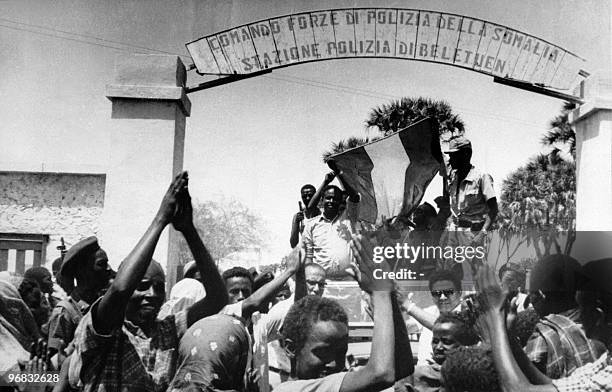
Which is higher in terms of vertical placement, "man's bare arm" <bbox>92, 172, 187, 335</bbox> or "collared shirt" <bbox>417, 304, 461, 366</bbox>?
"man's bare arm" <bbox>92, 172, 187, 335</bbox>

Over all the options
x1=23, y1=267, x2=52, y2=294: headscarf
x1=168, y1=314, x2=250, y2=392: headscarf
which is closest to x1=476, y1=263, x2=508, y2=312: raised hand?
x1=168, y1=314, x2=250, y2=392: headscarf

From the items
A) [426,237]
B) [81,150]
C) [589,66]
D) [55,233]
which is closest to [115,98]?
[81,150]

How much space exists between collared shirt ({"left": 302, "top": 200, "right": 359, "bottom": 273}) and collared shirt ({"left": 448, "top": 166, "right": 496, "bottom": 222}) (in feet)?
1.90

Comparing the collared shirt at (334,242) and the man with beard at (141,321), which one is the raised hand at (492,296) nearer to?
the collared shirt at (334,242)

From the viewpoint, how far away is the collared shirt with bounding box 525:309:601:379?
10.2ft

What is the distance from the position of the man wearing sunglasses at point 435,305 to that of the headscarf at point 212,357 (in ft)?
3.05

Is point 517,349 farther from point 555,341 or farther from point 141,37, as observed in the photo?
point 141,37

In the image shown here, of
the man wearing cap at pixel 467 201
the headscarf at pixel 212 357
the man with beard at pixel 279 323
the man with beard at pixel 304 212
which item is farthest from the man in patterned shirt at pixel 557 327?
the headscarf at pixel 212 357

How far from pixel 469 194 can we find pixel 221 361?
172 centimetres

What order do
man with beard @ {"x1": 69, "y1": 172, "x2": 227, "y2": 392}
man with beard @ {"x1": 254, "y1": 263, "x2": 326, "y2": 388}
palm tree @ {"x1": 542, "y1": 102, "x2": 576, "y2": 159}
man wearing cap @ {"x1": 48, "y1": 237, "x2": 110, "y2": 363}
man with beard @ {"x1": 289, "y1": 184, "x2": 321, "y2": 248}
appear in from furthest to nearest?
palm tree @ {"x1": 542, "y1": 102, "x2": 576, "y2": 159} < man with beard @ {"x1": 289, "y1": 184, "x2": 321, "y2": 248} < man with beard @ {"x1": 254, "y1": 263, "x2": 326, "y2": 388} < man wearing cap @ {"x1": 48, "y1": 237, "x2": 110, "y2": 363} < man with beard @ {"x1": 69, "y1": 172, "x2": 227, "y2": 392}

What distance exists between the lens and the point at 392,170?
3443mm

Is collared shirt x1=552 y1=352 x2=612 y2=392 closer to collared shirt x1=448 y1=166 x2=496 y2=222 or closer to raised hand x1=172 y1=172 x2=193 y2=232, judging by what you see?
collared shirt x1=448 y1=166 x2=496 y2=222

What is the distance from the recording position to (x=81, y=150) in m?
3.74

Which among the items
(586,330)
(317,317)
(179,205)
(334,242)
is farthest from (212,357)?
(586,330)
